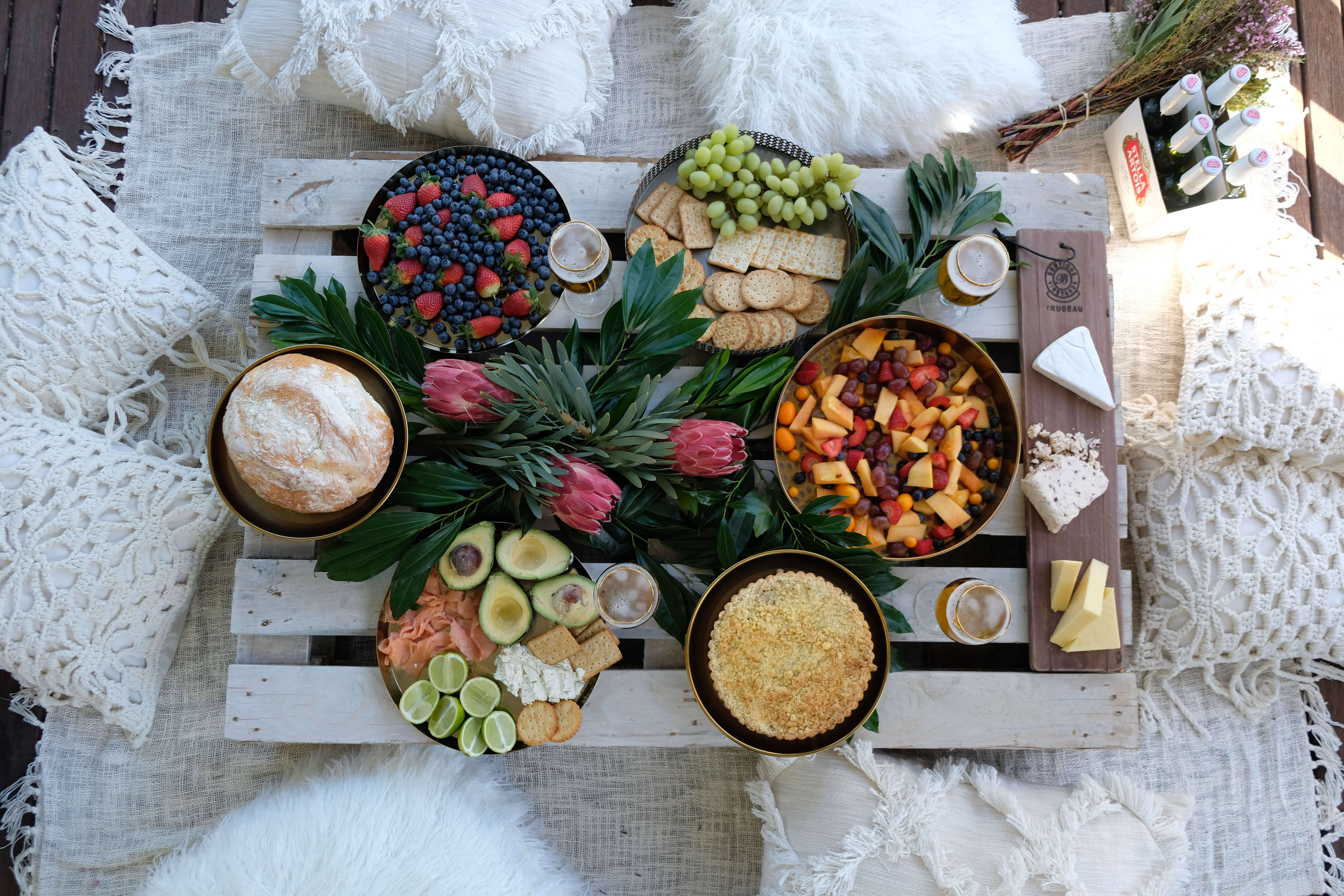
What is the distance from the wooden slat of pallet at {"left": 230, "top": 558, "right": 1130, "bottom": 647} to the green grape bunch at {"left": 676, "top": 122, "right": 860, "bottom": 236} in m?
0.68

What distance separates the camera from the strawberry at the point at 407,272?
4.51ft

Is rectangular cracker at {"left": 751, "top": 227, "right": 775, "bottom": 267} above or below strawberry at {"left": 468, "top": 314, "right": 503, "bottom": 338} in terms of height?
above

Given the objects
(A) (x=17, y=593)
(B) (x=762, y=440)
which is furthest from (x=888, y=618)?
(A) (x=17, y=593)

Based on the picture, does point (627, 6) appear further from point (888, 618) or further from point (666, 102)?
point (888, 618)

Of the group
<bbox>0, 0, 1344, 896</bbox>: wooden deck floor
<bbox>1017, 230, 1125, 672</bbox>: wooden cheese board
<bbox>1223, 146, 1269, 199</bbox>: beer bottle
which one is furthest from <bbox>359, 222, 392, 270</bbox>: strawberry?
<bbox>1223, 146, 1269, 199</bbox>: beer bottle

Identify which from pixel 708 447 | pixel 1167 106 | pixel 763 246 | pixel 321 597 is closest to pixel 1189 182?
pixel 1167 106

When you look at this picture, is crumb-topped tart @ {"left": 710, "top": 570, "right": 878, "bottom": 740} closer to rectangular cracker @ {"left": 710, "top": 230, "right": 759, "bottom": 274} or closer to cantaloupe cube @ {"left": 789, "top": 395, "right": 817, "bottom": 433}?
cantaloupe cube @ {"left": 789, "top": 395, "right": 817, "bottom": 433}

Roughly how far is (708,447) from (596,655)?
442 mm

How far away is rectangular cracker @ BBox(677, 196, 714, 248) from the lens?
1.42 m

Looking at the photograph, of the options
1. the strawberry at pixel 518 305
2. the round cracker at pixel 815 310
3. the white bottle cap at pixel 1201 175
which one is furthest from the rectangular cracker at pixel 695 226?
the white bottle cap at pixel 1201 175

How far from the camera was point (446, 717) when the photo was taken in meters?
1.36

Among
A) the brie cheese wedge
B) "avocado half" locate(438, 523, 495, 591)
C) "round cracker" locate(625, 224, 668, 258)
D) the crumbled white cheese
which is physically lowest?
the crumbled white cheese

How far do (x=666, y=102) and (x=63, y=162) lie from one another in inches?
51.7

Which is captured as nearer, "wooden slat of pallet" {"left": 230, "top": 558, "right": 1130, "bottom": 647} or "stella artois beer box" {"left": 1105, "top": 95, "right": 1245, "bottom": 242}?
"wooden slat of pallet" {"left": 230, "top": 558, "right": 1130, "bottom": 647}
